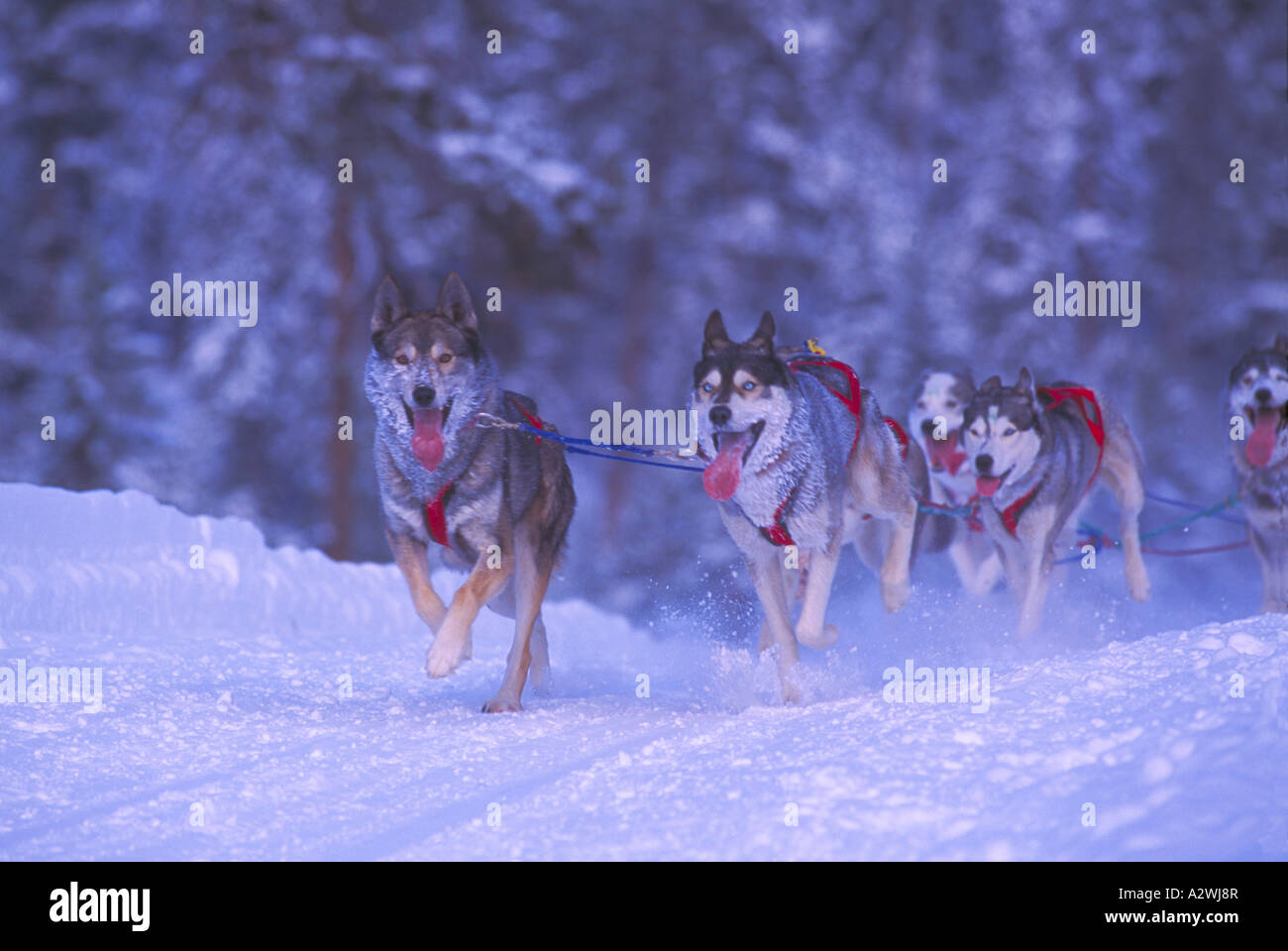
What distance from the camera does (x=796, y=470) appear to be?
439 cm

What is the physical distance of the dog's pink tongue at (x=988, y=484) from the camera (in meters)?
5.38

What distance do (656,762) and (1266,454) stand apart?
347cm

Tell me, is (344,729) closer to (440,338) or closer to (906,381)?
(440,338)

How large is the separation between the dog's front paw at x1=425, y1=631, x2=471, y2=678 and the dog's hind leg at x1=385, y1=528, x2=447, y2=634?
0.29m

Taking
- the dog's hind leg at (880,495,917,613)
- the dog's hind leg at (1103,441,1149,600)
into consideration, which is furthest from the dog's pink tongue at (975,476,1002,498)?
the dog's hind leg at (1103,441,1149,600)

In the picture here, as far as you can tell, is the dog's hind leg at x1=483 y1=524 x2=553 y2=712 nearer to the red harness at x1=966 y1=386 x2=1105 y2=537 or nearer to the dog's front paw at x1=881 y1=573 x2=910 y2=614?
the dog's front paw at x1=881 y1=573 x2=910 y2=614

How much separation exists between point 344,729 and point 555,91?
10150mm

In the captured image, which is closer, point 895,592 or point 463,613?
point 463,613

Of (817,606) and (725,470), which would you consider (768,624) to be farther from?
(725,470)

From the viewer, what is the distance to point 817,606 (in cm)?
445

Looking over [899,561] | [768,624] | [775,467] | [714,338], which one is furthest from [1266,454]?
[714,338]

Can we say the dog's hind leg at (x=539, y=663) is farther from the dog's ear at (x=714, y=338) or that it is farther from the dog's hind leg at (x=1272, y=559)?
the dog's hind leg at (x=1272, y=559)

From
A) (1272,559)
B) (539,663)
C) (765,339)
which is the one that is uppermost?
(765,339)

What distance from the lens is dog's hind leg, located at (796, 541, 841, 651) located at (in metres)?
4.44
